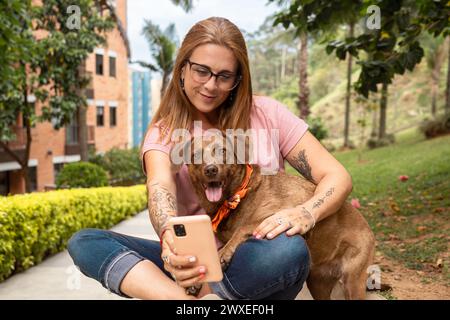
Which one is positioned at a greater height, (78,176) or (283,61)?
(283,61)

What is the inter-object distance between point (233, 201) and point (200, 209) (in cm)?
36

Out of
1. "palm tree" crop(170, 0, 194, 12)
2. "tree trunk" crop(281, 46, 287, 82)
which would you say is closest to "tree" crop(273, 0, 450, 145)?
"palm tree" crop(170, 0, 194, 12)

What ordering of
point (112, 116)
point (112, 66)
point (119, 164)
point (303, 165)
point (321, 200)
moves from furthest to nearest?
point (112, 116) < point (112, 66) < point (119, 164) < point (303, 165) < point (321, 200)

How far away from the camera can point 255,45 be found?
164ft

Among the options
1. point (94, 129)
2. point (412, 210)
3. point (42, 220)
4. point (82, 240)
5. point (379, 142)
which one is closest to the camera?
point (82, 240)

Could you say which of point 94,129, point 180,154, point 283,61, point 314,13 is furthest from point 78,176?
point 283,61

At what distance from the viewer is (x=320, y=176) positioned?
2.39 metres

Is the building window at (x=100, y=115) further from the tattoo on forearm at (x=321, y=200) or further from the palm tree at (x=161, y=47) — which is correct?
the tattoo on forearm at (x=321, y=200)

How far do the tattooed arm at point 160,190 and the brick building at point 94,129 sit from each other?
14.9 meters

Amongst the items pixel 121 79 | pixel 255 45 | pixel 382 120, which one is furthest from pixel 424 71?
pixel 121 79

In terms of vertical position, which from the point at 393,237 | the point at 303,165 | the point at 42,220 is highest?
the point at 303,165

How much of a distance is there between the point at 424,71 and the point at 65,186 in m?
33.4

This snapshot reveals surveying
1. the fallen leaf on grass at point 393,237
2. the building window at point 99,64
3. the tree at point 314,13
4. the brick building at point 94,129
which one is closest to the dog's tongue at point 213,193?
the tree at point 314,13

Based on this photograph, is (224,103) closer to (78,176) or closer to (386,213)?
(386,213)
